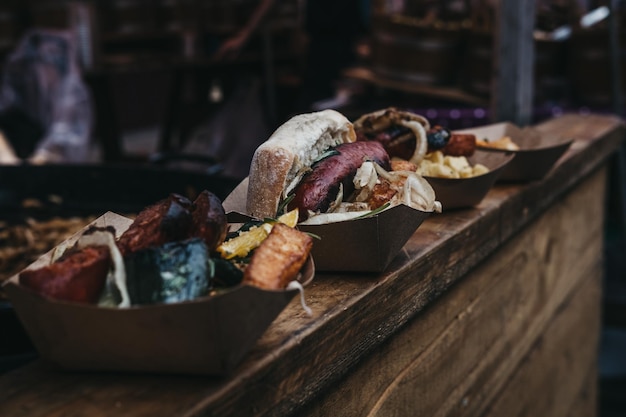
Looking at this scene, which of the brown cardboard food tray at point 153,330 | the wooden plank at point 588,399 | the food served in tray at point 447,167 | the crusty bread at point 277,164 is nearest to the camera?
the brown cardboard food tray at point 153,330

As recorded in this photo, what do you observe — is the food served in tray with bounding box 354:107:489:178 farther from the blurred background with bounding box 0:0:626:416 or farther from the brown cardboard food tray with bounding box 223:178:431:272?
the blurred background with bounding box 0:0:626:416

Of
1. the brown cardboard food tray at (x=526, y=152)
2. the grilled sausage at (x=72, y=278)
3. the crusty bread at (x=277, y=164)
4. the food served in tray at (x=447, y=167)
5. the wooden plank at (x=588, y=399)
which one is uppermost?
the crusty bread at (x=277, y=164)

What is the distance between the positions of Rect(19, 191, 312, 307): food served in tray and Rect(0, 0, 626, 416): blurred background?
1.69 meters

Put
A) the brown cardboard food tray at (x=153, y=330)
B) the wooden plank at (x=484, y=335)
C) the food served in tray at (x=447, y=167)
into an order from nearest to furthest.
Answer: the brown cardboard food tray at (x=153, y=330)
the wooden plank at (x=484, y=335)
the food served in tray at (x=447, y=167)

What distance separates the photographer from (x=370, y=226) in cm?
152

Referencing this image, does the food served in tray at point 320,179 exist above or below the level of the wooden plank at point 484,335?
above

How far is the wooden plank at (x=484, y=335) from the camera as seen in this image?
1.76 meters

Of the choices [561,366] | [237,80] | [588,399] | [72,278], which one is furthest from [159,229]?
[237,80]

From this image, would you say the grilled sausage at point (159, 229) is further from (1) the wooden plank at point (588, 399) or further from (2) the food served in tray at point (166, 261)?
(1) the wooden plank at point (588, 399)

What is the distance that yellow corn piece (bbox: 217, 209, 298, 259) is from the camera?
1.33 m

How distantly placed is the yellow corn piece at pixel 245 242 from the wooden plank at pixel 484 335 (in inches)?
13.3

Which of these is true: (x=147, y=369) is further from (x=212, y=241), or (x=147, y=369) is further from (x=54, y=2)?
(x=54, y=2)

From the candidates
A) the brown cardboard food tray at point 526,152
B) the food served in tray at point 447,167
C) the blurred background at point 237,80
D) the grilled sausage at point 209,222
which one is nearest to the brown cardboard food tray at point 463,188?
the food served in tray at point 447,167

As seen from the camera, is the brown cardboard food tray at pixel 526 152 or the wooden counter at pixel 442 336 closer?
the wooden counter at pixel 442 336
